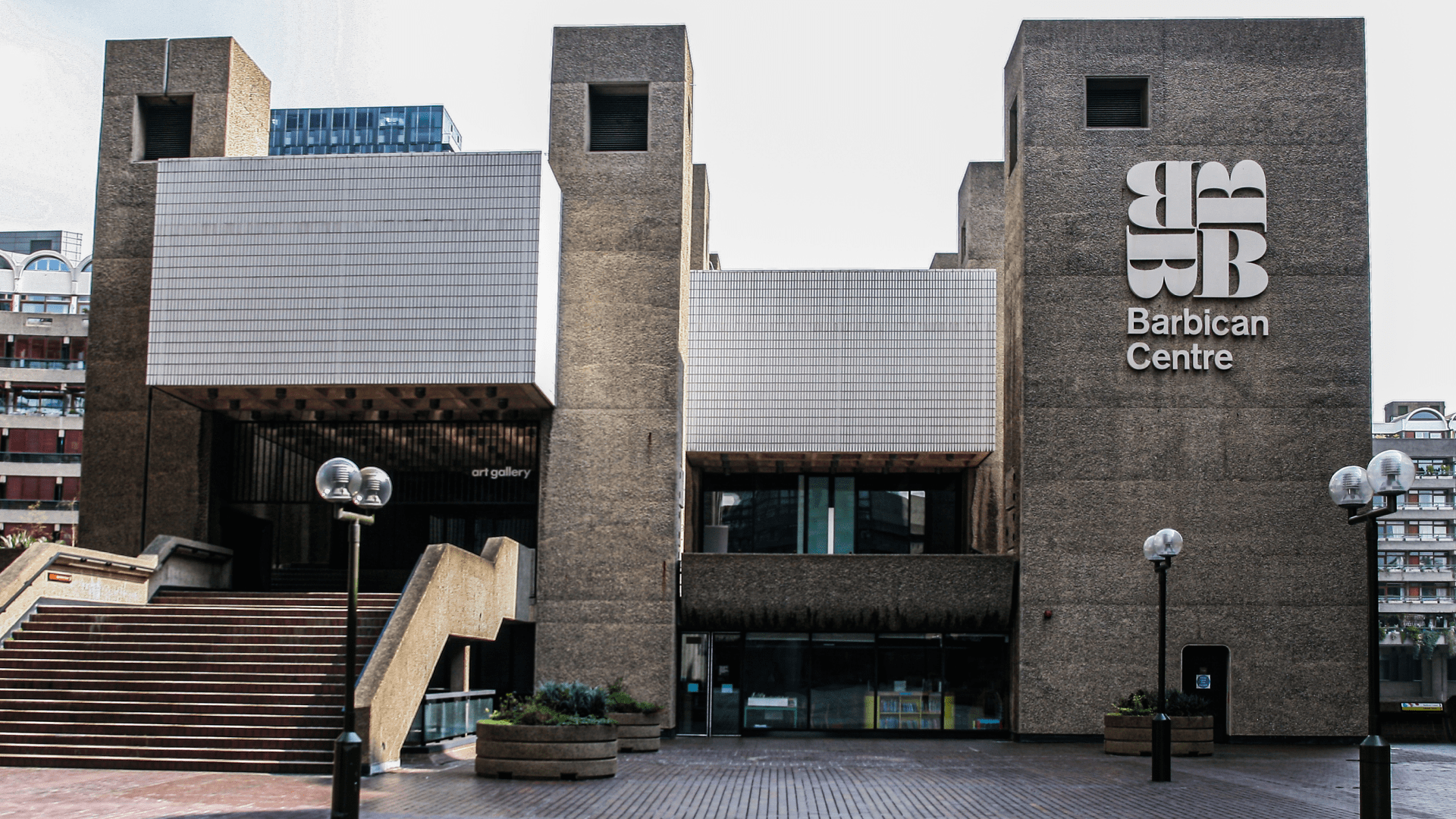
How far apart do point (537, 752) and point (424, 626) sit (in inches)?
135

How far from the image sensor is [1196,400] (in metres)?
24.8

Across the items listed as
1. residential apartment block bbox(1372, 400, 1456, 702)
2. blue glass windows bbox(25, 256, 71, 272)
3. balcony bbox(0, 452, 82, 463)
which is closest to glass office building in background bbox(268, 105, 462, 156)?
blue glass windows bbox(25, 256, 71, 272)

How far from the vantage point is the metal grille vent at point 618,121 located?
85.6 ft

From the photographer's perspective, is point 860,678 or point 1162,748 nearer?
point 1162,748

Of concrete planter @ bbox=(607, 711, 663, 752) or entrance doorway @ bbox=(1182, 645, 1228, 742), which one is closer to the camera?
concrete planter @ bbox=(607, 711, 663, 752)

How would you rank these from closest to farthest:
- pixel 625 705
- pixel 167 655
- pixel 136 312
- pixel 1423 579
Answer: pixel 167 655 → pixel 625 705 → pixel 136 312 → pixel 1423 579

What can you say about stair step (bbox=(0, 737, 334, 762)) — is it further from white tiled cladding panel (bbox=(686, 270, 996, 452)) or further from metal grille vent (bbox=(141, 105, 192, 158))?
metal grille vent (bbox=(141, 105, 192, 158))

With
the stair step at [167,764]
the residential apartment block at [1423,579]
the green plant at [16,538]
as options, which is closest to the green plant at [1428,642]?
the residential apartment block at [1423,579]

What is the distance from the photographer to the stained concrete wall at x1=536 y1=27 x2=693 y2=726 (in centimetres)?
2467

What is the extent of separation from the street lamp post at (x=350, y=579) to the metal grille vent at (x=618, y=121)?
14485mm

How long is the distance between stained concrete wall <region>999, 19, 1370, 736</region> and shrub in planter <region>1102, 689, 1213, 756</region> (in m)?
3.11

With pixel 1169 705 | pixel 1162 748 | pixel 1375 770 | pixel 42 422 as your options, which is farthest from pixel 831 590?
pixel 42 422

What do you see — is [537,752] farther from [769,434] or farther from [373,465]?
[769,434]

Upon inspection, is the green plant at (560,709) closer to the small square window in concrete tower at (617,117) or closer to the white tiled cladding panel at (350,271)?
the white tiled cladding panel at (350,271)
